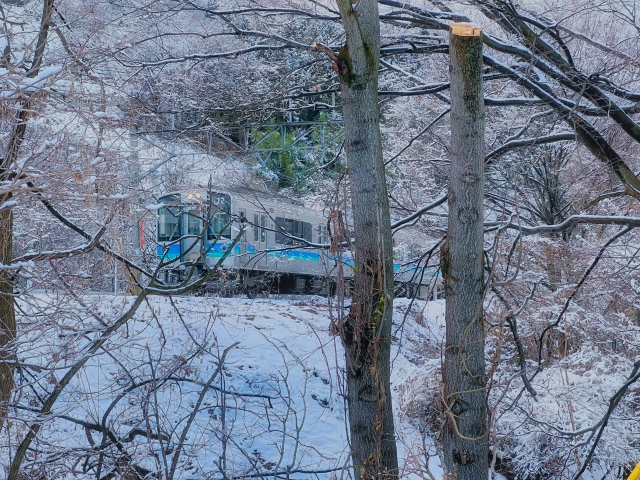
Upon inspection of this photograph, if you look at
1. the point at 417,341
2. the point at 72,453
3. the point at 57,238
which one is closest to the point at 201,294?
the point at 57,238

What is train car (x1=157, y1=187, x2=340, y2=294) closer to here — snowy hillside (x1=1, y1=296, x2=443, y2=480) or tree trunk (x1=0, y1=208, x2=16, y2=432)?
snowy hillside (x1=1, y1=296, x2=443, y2=480)

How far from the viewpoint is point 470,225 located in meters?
3.87

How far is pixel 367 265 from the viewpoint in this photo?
4152mm

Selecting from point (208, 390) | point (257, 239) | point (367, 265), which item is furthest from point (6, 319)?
point (257, 239)

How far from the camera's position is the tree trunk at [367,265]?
4.14 meters

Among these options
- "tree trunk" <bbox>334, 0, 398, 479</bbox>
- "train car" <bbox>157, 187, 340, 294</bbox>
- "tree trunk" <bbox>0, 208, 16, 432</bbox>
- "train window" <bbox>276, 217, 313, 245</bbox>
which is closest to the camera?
"tree trunk" <bbox>334, 0, 398, 479</bbox>

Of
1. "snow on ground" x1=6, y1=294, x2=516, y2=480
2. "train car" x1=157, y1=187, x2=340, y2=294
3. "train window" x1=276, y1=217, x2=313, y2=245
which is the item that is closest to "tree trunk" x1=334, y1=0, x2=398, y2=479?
"snow on ground" x1=6, y1=294, x2=516, y2=480

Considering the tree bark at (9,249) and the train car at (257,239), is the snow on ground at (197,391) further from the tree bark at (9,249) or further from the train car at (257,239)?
the train car at (257,239)

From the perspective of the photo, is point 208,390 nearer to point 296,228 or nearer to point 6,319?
point 6,319

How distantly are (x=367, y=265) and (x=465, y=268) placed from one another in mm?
619

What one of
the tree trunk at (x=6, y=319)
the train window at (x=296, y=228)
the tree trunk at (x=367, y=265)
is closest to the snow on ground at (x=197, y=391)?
the tree trunk at (x=6, y=319)

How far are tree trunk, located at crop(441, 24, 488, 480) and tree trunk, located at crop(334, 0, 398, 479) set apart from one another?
1.41 ft

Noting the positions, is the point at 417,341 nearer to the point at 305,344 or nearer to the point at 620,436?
the point at 305,344

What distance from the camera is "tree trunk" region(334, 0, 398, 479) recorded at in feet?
13.6
